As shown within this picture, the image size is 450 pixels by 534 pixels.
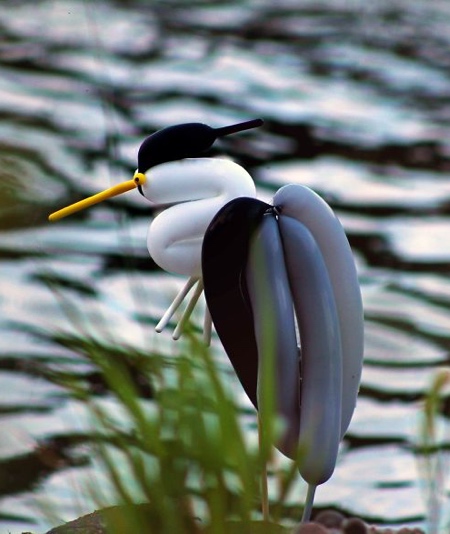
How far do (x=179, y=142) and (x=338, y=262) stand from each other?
161 millimetres

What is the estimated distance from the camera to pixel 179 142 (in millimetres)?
928

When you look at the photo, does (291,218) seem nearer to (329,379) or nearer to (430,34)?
(329,379)

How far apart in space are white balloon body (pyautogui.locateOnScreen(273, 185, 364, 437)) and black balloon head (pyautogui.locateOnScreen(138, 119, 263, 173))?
0.24 ft

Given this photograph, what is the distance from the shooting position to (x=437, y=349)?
197 centimetres

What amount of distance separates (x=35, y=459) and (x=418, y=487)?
0.52m

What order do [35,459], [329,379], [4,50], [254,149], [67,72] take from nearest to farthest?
[329,379]
[35,459]
[254,149]
[67,72]
[4,50]

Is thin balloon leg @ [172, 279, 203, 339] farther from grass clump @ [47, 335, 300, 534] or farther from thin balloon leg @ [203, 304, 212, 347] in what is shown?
grass clump @ [47, 335, 300, 534]

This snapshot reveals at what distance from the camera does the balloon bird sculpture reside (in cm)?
88

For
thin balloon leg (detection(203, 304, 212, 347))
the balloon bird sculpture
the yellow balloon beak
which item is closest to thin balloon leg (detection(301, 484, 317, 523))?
the balloon bird sculpture

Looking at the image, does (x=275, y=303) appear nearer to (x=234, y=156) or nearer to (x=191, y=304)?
(x=191, y=304)

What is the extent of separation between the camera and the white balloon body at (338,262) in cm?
90

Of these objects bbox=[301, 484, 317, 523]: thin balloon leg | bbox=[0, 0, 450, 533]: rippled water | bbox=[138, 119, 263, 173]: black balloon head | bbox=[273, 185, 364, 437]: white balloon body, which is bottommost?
bbox=[0, 0, 450, 533]: rippled water

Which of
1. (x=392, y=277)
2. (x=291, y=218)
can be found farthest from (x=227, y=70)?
(x=291, y=218)

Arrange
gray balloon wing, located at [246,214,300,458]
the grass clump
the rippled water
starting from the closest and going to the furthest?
1. the grass clump
2. gray balloon wing, located at [246,214,300,458]
3. the rippled water
